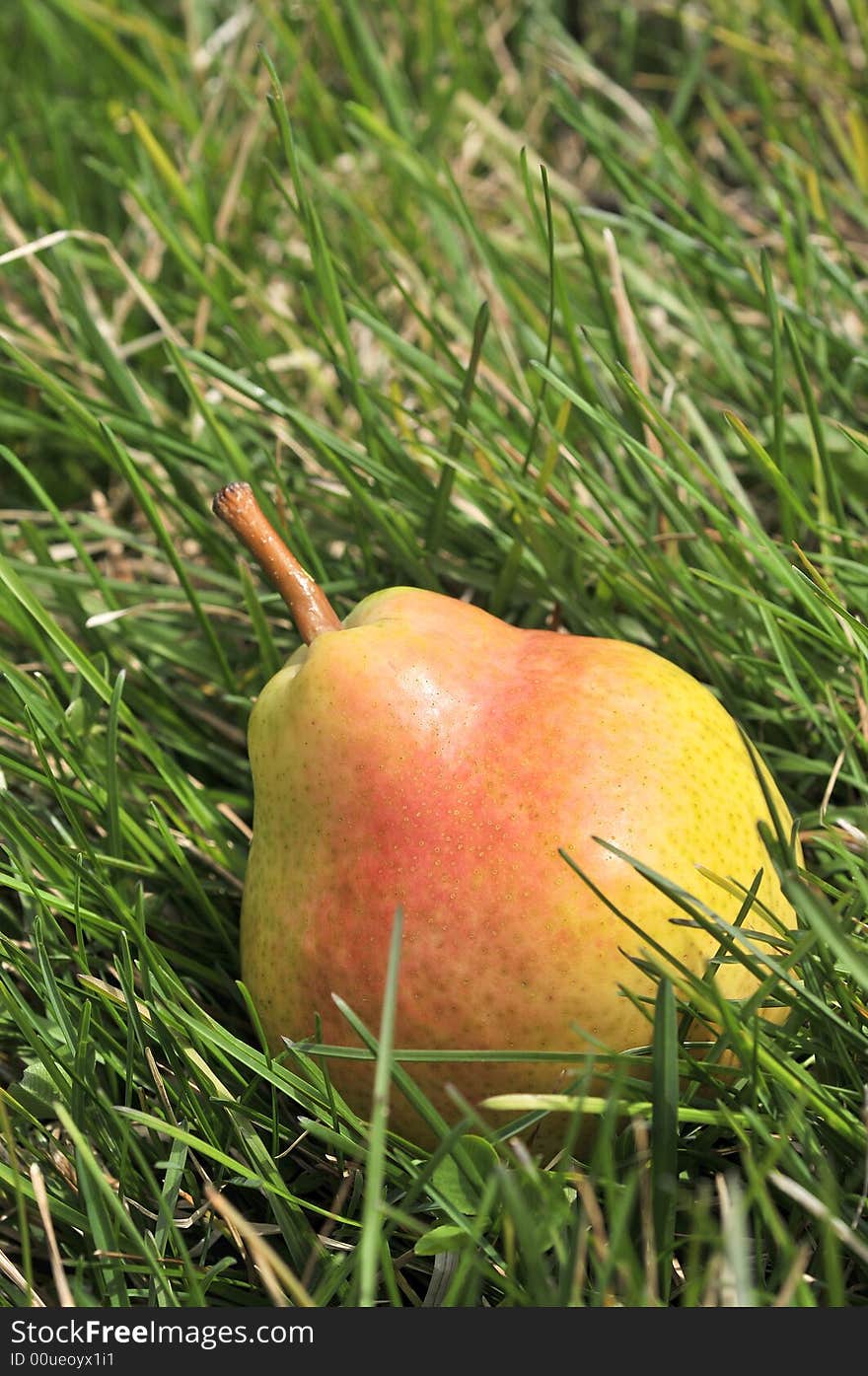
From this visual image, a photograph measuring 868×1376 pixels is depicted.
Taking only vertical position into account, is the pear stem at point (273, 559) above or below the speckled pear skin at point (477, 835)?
above

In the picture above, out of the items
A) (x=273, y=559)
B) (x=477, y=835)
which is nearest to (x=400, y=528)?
(x=273, y=559)

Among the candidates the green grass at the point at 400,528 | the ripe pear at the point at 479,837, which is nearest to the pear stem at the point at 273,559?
the ripe pear at the point at 479,837

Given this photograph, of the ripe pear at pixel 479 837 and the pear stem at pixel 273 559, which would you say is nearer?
the ripe pear at pixel 479 837

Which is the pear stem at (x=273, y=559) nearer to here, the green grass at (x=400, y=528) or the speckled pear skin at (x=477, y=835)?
the speckled pear skin at (x=477, y=835)

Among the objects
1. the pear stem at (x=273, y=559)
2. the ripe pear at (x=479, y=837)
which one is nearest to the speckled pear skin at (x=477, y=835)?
the ripe pear at (x=479, y=837)

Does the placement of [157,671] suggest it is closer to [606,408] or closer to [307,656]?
[307,656]
